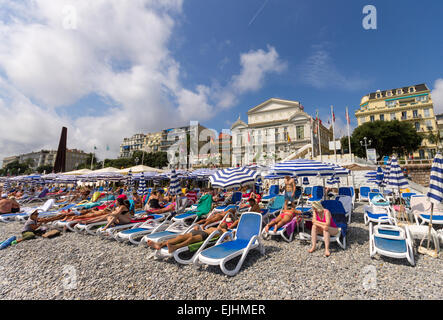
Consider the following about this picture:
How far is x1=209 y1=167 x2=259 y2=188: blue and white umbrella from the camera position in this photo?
6.44 meters

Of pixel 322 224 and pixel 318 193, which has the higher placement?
pixel 318 193

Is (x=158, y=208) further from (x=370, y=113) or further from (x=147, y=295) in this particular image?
(x=370, y=113)

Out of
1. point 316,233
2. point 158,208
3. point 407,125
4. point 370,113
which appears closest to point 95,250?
point 158,208

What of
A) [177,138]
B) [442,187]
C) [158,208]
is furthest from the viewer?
[177,138]

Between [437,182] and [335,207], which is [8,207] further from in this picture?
[437,182]

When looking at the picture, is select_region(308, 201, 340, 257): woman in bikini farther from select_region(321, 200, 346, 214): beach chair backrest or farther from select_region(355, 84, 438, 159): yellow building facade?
select_region(355, 84, 438, 159): yellow building facade

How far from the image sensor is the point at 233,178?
21.7ft

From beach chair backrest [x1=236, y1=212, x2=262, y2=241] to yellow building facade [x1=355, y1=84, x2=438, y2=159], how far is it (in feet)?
173

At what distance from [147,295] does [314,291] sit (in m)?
2.41

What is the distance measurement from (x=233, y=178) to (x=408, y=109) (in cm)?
5661

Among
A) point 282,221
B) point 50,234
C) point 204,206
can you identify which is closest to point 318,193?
point 282,221

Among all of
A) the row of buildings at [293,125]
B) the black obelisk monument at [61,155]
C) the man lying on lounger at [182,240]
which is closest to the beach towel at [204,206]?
the man lying on lounger at [182,240]

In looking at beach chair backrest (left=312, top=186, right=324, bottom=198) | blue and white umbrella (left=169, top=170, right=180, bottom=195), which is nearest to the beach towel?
blue and white umbrella (left=169, top=170, right=180, bottom=195)
